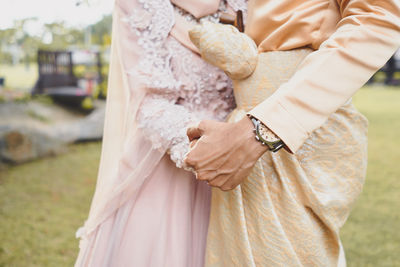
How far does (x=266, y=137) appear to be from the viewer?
2.60 feet

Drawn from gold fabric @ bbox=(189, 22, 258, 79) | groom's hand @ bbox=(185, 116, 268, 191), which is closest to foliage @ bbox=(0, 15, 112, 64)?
gold fabric @ bbox=(189, 22, 258, 79)

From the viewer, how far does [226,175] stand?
32.2 inches

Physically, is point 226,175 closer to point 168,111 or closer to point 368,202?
point 168,111

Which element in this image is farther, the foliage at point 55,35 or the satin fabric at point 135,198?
the foliage at point 55,35

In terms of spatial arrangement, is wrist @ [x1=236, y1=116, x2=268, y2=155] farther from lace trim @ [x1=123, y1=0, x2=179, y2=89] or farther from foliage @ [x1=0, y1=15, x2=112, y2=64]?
foliage @ [x1=0, y1=15, x2=112, y2=64]

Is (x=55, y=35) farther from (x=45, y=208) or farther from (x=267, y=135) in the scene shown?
(x=267, y=135)

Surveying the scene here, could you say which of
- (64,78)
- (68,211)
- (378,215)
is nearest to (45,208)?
(68,211)

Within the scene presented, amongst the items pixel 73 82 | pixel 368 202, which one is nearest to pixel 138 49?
pixel 368 202

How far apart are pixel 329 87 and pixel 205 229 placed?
637mm

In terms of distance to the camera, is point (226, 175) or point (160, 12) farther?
point (160, 12)

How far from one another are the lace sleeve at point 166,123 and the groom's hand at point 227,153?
0.23 metres

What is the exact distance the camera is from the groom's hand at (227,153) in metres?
0.80

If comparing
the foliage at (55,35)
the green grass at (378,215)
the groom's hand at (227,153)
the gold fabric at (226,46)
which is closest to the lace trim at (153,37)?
the gold fabric at (226,46)

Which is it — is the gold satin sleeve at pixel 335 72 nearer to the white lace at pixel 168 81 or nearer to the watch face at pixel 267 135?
the watch face at pixel 267 135
